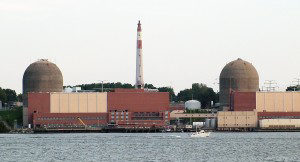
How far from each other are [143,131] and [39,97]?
1774 cm

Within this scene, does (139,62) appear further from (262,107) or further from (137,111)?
(262,107)

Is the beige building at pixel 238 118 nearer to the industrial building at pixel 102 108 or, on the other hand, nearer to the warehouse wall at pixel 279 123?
the warehouse wall at pixel 279 123

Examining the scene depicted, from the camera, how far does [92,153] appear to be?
3356 inches

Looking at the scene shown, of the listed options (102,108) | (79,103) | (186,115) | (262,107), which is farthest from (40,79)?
(262,107)

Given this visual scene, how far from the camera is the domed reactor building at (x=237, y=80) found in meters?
172

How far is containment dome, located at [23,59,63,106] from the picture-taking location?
17025 centimetres

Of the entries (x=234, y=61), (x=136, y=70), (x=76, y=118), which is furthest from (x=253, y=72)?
(x=76, y=118)

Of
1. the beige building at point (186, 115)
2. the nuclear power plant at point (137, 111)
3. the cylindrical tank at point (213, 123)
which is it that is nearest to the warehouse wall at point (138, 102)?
the nuclear power plant at point (137, 111)

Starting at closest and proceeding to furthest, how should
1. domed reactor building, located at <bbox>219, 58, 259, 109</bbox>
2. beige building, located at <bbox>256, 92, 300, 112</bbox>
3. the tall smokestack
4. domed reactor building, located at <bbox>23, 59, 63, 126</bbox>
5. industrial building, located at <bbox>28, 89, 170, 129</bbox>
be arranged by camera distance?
industrial building, located at <bbox>28, 89, 170, 129</bbox>, beige building, located at <bbox>256, 92, 300, 112</bbox>, the tall smokestack, domed reactor building, located at <bbox>23, 59, 63, 126</bbox>, domed reactor building, located at <bbox>219, 58, 259, 109</bbox>

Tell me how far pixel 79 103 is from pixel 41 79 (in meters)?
11.8

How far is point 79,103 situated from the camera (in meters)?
161

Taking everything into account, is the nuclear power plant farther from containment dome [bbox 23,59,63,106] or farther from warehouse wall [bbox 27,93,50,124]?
containment dome [bbox 23,59,63,106]

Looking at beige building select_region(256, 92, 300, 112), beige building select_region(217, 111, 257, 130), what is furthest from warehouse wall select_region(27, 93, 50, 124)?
beige building select_region(256, 92, 300, 112)

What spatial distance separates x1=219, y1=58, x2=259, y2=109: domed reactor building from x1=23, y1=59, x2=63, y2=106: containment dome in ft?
90.2
